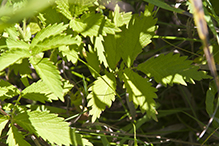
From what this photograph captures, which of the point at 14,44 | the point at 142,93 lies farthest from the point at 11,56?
the point at 142,93

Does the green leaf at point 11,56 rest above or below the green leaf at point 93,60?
above

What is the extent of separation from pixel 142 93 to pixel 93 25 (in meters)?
0.58

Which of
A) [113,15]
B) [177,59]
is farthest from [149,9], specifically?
[177,59]

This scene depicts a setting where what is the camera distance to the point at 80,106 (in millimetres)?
1738

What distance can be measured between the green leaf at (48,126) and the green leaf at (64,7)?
67 centimetres

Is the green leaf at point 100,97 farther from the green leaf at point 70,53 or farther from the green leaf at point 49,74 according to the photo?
the green leaf at point 49,74

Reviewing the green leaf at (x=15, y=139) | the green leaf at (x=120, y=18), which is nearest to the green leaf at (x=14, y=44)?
the green leaf at (x=15, y=139)

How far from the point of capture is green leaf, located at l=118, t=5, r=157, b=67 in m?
1.51

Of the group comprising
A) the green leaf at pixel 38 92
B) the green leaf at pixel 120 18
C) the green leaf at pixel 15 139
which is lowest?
the green leaf at pixel 15 139

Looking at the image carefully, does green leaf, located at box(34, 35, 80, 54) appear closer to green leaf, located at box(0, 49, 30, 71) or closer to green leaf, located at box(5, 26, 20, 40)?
green leaf, located at box(0, 49, 30, 71)

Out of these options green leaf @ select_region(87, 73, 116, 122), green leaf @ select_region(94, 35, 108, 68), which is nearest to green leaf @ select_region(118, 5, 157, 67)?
green leaf @ select_region(94, 35, 108, 68)

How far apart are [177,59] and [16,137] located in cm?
122

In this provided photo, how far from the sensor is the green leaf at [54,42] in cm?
108

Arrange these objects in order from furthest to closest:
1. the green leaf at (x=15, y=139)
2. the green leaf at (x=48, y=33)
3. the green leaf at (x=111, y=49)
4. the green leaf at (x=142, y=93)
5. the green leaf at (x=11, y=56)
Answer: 1. the green leaf at (x=111, y=49)
2. the green leaf at (x=142, y=93)
3. the green leaf at (x=15, y=139)
4. the green leaf at (x=48, y=33)
5. the green leaf at (x=11, y=56)
